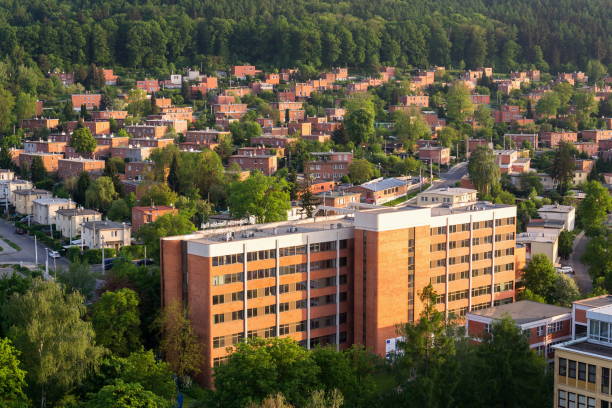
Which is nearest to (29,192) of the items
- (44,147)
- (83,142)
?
(83,142)

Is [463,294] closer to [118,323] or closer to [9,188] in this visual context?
[118,323]

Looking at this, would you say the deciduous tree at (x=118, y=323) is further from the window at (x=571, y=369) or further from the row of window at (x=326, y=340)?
the window at (x=571, y=369)

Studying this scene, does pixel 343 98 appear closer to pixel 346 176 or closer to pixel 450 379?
pixel 346 176

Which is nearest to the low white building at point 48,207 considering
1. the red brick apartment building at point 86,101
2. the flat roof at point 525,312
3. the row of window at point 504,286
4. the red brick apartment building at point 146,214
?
the red brick apartment building at point 146,214

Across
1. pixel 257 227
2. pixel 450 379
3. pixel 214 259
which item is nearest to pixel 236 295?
pixel 214 259

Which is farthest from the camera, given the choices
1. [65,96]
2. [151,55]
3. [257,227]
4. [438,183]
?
[151,55]
